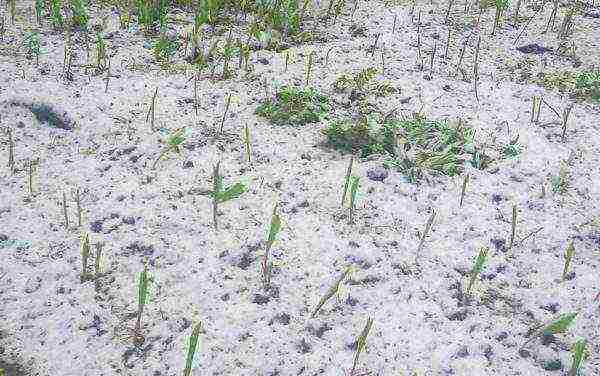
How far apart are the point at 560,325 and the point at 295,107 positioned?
1825mm

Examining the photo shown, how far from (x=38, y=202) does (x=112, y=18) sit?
1.82 metres

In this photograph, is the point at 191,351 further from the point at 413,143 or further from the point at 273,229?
the point at 413,143

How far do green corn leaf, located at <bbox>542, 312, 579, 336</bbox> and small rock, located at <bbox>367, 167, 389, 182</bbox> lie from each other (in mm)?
1073

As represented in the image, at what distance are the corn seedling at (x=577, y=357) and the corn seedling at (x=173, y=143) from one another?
2044 millimetres

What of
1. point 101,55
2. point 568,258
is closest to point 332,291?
point 568,258

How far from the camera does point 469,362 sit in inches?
92.7

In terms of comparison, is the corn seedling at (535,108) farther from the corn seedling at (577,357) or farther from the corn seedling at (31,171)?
the corn seedling at (31,171)

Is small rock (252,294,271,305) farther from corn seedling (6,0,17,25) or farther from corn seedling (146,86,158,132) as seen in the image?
corn seedling (6,0,17,25)

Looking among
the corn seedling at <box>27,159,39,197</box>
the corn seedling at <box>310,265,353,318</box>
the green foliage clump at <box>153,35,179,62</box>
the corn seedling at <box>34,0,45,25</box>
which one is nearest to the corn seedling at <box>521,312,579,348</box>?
the corn seedling at <box>310,265,353,318</box>

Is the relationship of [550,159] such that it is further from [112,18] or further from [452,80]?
[112,18]

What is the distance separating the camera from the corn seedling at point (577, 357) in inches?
86.4

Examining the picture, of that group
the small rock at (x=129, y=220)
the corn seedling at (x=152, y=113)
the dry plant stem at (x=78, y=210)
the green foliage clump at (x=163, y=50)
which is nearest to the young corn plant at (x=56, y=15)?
the green foliage clump at (x=163, y=50)

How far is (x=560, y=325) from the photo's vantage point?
236cm

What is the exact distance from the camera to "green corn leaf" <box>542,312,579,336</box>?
2.34 m
